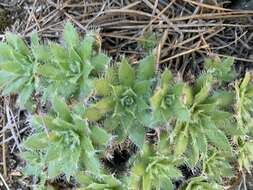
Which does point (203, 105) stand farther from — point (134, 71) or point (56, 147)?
point (56, 147)

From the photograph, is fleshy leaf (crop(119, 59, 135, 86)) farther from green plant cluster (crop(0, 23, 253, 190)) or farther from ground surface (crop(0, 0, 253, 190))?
ground surface (crop(0, 0, 253, 190))

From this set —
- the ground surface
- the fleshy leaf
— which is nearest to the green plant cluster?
the fleshy leaf

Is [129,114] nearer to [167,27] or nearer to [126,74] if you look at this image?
[126,74]

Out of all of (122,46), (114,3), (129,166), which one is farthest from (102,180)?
(114,3)

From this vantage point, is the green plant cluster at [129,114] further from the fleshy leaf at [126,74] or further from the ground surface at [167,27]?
the ground surface at [167,27]

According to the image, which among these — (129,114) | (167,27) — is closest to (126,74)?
(129,114)

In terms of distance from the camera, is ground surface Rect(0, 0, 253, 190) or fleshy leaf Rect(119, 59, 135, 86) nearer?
fleshy leaf Rect(119, 59, 135, 86)

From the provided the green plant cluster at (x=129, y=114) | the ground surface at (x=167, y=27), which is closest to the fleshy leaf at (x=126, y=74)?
the green plant cluster at (x=129, y=114)
